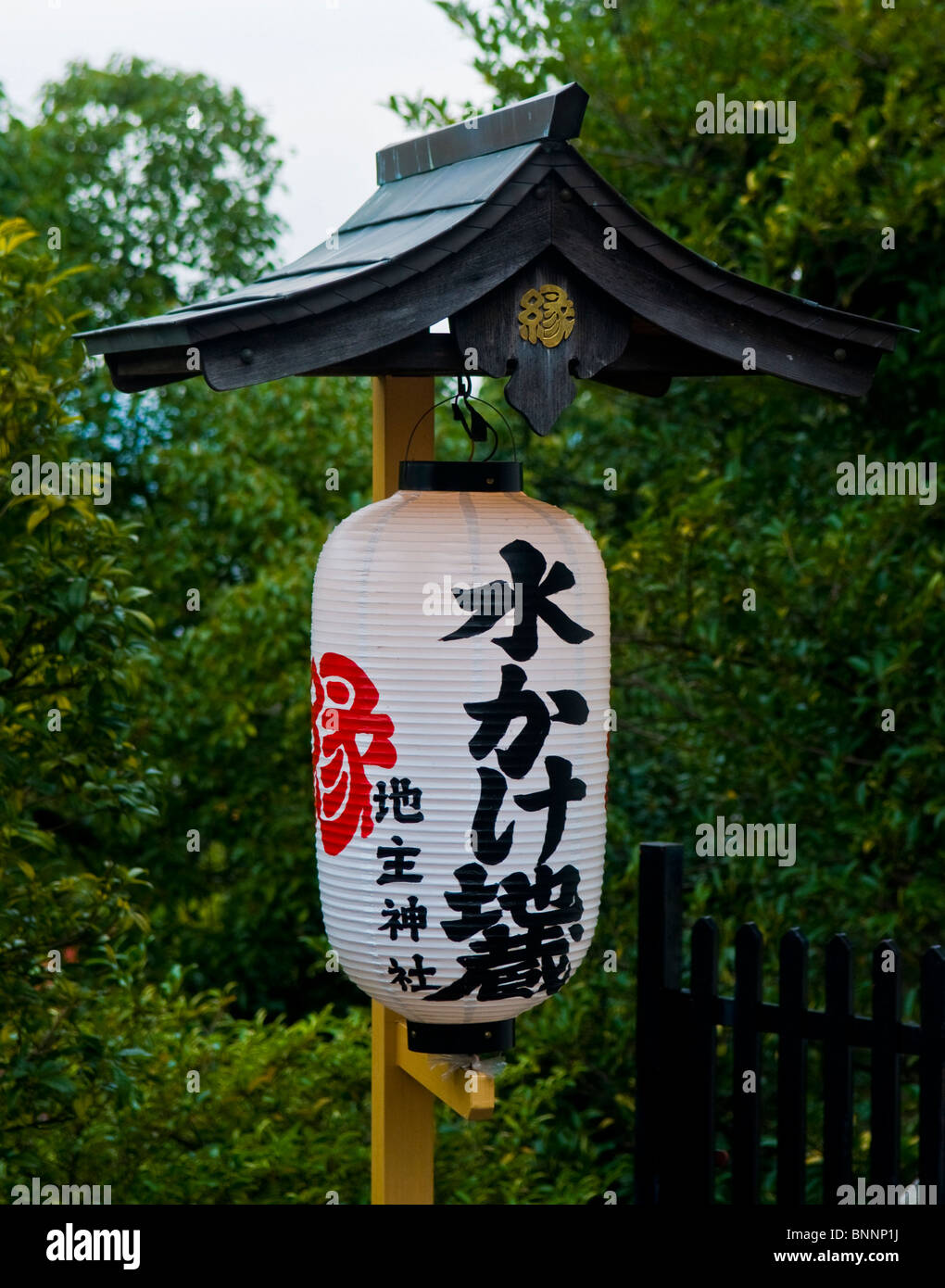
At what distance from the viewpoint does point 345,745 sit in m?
2.85

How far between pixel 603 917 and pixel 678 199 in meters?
2.64

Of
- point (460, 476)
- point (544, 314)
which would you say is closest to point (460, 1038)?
point (460, 476)

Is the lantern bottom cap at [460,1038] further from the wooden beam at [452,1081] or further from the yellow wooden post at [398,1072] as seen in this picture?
the yellow wooden post at [398,1072]

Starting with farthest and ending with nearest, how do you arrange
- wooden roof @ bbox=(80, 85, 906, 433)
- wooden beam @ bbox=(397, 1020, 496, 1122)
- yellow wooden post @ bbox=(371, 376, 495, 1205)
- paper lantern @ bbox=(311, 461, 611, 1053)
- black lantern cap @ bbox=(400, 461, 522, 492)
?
1. yellow wooden post @ bbox=(371, 376, 495, 1205)
2. wooden beam @ bbox=(397, 1020, 496, 1122)
3. black lantern cap @ bbox=(400, 461, 522, 492)
4. paper lantern @ bbox=(311, 461, 611, 1053)
5. wooden roof @ bbox=(80, 85, 906, 433)

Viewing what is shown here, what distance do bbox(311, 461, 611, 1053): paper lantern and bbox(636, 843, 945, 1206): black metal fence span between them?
21.2 inches

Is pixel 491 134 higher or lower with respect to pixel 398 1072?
higher

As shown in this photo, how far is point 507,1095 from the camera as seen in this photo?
17.1 feet

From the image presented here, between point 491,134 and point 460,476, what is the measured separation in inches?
28.4

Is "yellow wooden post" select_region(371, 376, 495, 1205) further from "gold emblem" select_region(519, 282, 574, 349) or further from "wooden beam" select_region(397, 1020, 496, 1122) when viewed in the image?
"gold emblem" select_region(519, 282, 574, 349)

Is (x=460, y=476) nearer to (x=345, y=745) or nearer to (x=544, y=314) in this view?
(x=544, y=314)

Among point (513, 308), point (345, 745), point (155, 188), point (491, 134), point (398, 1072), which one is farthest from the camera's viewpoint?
point (155, 188)

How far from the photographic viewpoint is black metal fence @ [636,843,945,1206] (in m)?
2.85

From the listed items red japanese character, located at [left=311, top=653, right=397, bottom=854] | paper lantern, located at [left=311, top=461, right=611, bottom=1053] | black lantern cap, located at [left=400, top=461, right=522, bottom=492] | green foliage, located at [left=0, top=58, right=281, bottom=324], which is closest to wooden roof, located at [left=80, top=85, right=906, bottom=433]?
black lantern cap, located at [left=400, top=461, right=522, bottom=492]
